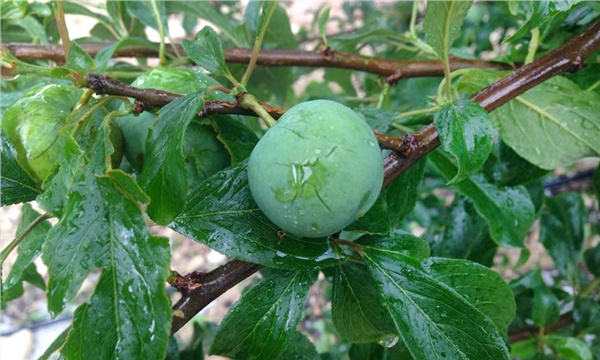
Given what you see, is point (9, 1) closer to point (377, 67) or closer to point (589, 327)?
point (377, 67)

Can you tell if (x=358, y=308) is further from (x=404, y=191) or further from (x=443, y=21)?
(x=443, y=21)

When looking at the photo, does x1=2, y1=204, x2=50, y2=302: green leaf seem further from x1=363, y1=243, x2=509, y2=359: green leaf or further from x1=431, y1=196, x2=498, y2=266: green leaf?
x1=431, y1=196, x2=498, y2=266: green leaf

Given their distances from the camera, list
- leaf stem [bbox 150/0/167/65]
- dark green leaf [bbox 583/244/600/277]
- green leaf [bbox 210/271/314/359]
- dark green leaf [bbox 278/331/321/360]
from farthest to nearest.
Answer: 1. dark green leaf [bbox 583/244/600/277]
2. leaf stem [bbox 150/0/167/65]
3. dark green leaf [bbox 278/331/321/360]
4. green leaf [bbox 210/271/314/359]

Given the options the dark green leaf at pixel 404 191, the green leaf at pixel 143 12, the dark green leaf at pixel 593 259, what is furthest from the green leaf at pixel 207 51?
Answer: the dark green leaf at pixel 593 259

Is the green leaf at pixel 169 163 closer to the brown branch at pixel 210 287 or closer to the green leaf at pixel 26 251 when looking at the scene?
the brown branch at pixel 210 287

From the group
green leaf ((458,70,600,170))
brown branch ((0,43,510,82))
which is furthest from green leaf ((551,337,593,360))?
brown branch ((0,43,510,82))

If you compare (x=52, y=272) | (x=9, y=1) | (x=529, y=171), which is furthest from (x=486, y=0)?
(x=52, y=272)
